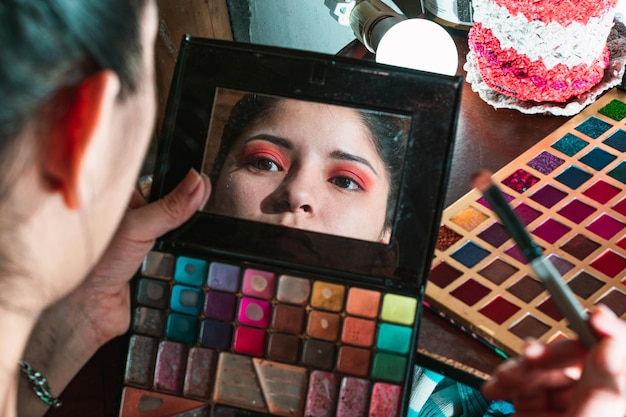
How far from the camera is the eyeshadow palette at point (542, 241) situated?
1.96ft

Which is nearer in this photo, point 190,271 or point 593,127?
point 190,271

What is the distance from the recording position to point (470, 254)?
63 cm

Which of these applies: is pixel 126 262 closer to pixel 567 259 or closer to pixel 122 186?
pixel 122 186

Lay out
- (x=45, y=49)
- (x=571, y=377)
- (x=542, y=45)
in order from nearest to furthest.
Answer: (x=45, y=49), (x=571, y=377), (x=542, y=45)

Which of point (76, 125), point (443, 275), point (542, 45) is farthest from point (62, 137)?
point (542, 45)

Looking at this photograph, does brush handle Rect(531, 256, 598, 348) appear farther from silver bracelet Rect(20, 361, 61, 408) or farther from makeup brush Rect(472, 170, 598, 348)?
silver bracelet Rect(20, 361, 61, 408)

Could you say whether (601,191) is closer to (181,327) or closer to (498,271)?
(498,271)

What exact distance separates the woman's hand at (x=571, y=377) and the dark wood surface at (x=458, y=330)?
12cm

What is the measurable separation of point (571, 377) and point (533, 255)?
95 millimetres

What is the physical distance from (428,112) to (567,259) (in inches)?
7.0

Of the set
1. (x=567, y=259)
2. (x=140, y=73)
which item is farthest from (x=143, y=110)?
(x=567, y=259)

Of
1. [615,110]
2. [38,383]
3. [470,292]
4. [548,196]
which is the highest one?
[615,110]

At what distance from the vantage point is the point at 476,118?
757 millimetres

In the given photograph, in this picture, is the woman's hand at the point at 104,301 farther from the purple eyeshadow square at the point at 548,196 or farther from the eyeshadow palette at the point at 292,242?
the purple eyeshadow square at the point at 548,196
